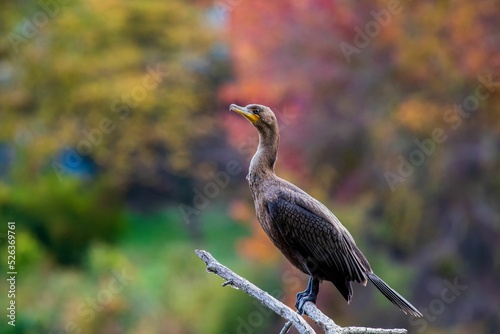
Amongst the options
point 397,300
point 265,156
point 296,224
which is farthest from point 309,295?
point 265,156

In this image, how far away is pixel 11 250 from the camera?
19.1 metres

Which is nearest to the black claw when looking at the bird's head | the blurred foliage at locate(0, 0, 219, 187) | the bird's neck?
the bird's neck

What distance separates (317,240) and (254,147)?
13.9 meters

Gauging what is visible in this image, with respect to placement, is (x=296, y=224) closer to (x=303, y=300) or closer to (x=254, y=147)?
(x=303, y=300)

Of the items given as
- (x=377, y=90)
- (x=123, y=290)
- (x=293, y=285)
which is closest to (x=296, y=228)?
(x=293, y=285)

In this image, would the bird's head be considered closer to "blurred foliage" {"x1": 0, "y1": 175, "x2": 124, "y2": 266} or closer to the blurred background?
the blurred background

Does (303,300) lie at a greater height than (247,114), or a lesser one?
lesser

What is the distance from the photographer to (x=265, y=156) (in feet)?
20.3

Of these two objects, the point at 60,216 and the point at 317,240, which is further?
the point at 60,216

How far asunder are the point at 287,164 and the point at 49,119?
291 inches

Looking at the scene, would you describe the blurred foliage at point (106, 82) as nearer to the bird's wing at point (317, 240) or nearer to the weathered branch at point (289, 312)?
the bird's wing at point (317, 240)

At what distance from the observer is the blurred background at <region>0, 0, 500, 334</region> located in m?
17.8

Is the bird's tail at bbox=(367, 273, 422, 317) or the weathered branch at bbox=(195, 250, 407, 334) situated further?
the bird's tail at bbox=(367, 273, 422, 317)

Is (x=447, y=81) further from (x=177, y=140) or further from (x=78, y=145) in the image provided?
(x=78, y=145)
